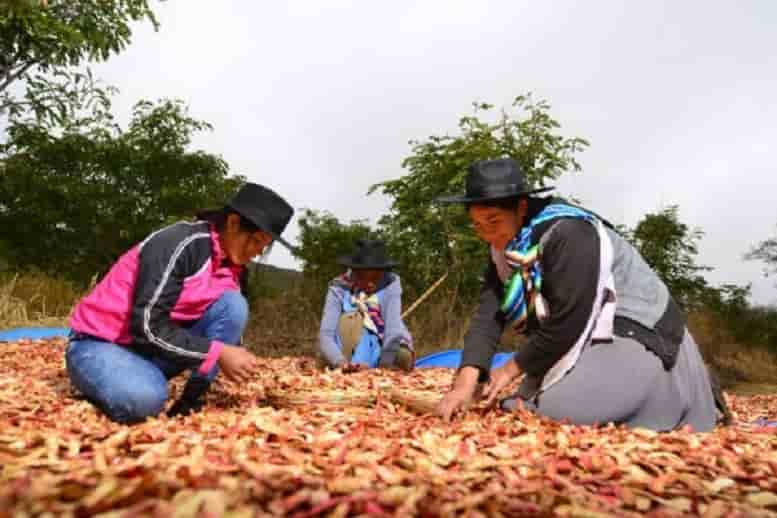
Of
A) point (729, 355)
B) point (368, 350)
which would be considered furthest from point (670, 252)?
point (368, 350)

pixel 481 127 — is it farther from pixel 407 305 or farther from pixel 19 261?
pixel 19 261

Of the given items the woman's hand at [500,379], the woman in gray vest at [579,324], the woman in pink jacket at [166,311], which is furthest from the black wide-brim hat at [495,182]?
the woman in pink jacket at [166,311]

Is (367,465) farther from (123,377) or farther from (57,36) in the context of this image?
(57,36)

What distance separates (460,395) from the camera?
110 inches

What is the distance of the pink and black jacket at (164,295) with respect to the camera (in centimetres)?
271

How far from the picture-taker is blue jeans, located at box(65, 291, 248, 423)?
2748 mm

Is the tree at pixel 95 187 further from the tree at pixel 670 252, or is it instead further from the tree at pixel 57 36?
the tree at pixel 670 252

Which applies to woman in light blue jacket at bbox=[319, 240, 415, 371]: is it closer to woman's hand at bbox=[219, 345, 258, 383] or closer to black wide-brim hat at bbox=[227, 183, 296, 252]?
black wide-brim hat at bbox=[227, 183, 296, 252]

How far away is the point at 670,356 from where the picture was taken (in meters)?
2.75

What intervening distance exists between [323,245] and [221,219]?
7406mm

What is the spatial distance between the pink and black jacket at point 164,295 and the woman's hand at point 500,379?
100 cm

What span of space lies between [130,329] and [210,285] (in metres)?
0.38

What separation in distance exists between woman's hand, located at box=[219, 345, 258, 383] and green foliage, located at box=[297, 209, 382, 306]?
6.43 m

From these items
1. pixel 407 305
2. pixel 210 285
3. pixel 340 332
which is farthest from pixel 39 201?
pixel 210 285
